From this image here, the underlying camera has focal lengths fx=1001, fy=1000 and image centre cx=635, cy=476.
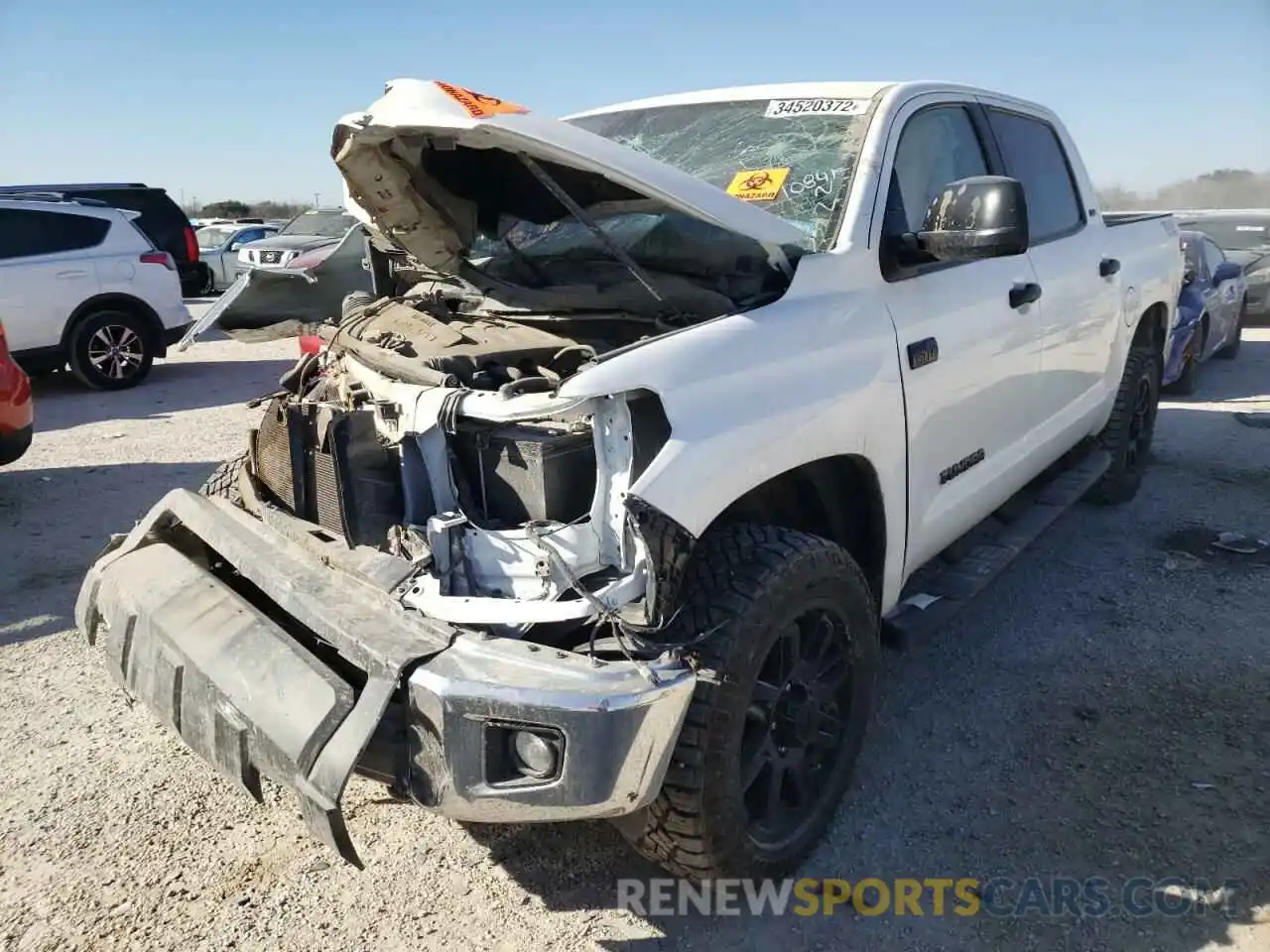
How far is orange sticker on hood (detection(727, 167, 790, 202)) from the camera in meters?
3.09

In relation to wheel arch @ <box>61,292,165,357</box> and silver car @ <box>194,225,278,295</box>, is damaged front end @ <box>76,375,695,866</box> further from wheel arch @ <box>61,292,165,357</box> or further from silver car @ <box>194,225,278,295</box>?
silver car @ <box>194,225,278,295</box>

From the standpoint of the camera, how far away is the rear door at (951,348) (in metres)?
2.97

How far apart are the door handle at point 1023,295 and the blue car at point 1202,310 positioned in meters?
5.02

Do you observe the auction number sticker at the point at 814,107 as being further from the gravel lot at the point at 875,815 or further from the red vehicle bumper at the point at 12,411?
the red vehicle bumper at the point at 12,411

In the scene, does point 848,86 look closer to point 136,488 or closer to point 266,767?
point 266,767

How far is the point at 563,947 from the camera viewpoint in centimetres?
240

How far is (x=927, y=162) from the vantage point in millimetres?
3334

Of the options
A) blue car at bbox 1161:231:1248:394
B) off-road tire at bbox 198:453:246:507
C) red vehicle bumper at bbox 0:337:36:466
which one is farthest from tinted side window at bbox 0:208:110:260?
blue car at bbox 1161:231:1248:394

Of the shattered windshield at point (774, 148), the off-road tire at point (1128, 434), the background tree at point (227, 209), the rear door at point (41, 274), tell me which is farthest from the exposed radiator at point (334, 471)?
the background tree at point (227, 209)

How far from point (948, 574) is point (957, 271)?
1.02 m

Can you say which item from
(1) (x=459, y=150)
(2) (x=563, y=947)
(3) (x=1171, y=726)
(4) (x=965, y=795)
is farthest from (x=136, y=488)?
Answer: (3) (x=1171, y=726)

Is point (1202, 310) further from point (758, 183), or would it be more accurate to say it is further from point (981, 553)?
point (758, 183)

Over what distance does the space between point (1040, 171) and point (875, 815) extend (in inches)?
114

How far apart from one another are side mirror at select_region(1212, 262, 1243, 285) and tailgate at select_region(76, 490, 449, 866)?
914 cm
